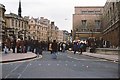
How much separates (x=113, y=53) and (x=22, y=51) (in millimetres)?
10930

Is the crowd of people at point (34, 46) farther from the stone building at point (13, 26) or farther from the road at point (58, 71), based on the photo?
the stone building at point (13, 26)

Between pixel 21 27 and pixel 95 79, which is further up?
pixel 21 27

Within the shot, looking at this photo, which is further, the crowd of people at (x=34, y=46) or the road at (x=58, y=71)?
the crowd of people at (x=34, y=46)

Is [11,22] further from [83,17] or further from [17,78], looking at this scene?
[17,78]

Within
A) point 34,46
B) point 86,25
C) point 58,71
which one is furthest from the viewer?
point 86,25

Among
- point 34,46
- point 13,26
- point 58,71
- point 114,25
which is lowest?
point 58,71

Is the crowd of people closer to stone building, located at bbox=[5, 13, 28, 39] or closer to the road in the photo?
the road

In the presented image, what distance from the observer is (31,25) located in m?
136

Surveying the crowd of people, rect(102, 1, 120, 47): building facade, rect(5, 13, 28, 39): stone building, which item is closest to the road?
the crowd of people

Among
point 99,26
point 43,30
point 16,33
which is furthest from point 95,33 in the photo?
point 43,30

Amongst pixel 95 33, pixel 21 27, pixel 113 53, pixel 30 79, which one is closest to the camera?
pixel 30 79

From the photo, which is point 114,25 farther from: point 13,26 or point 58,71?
point 13,26

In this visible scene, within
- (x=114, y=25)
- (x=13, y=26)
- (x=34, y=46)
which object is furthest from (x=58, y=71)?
(x=13, y=26)

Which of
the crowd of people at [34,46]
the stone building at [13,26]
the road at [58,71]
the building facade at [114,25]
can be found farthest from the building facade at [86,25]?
the road at [58,71]
